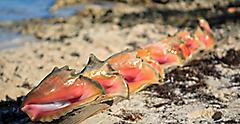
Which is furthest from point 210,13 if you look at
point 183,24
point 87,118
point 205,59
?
point 87,118

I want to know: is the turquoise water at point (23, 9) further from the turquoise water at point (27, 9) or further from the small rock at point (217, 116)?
the small rock at point (217, 116)

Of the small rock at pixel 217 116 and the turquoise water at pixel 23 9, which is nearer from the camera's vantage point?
the small rock at pixel 217 116

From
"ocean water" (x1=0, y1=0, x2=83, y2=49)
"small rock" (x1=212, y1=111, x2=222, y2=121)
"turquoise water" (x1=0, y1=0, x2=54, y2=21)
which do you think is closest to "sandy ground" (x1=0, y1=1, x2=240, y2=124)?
"small rock" (x1=212, y1=111, x2=222, y2=121)

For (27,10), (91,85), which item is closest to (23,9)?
(27,10)

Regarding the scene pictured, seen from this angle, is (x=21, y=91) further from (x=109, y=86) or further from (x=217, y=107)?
(x=217, y=107)

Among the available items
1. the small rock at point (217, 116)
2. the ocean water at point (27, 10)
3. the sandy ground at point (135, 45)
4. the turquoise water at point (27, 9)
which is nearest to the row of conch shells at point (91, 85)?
the sandy ground at point (135, 45)

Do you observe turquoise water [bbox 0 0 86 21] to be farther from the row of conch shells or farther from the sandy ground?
the row of conch shells
